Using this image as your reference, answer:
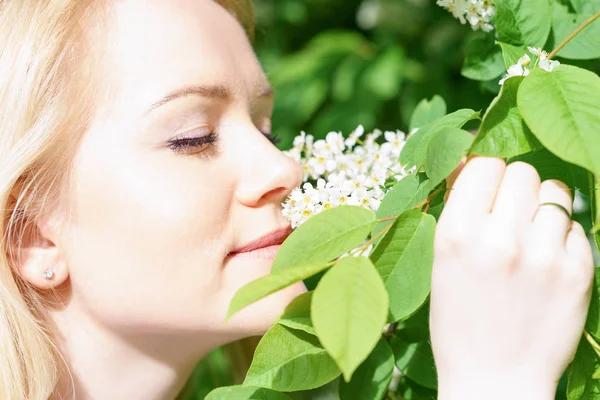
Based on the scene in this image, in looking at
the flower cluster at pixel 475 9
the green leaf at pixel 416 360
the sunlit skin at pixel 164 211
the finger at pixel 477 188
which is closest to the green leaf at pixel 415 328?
the green leaf at pixel 416 360

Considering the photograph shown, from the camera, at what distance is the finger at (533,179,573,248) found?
2.43 ft

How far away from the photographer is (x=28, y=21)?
1.07m

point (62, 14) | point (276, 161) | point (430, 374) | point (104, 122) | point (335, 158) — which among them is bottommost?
point (430, 374)

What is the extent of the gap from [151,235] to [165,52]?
28cm

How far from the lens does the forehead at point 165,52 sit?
1016 mm

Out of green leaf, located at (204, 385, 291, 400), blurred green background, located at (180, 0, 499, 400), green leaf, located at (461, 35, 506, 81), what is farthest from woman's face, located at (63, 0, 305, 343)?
blurred green background, located at (180, 0, 499, 400)

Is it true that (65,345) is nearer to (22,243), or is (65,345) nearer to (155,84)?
(22,243)

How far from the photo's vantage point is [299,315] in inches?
31.8

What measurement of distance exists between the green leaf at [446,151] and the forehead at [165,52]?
41 cm

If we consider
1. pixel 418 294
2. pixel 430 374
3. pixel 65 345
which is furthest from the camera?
pixel 65 345

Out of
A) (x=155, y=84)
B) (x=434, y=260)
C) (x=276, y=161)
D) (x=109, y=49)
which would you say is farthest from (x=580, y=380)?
(x=109, y=49)

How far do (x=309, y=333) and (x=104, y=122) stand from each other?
1.50ft

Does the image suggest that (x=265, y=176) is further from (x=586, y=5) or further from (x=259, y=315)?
(x=586, y=5)

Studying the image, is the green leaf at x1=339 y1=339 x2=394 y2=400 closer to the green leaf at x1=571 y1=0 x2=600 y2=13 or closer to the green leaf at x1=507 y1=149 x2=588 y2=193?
the green leaf at x1=507 y1=149 x2=588 y2=193
